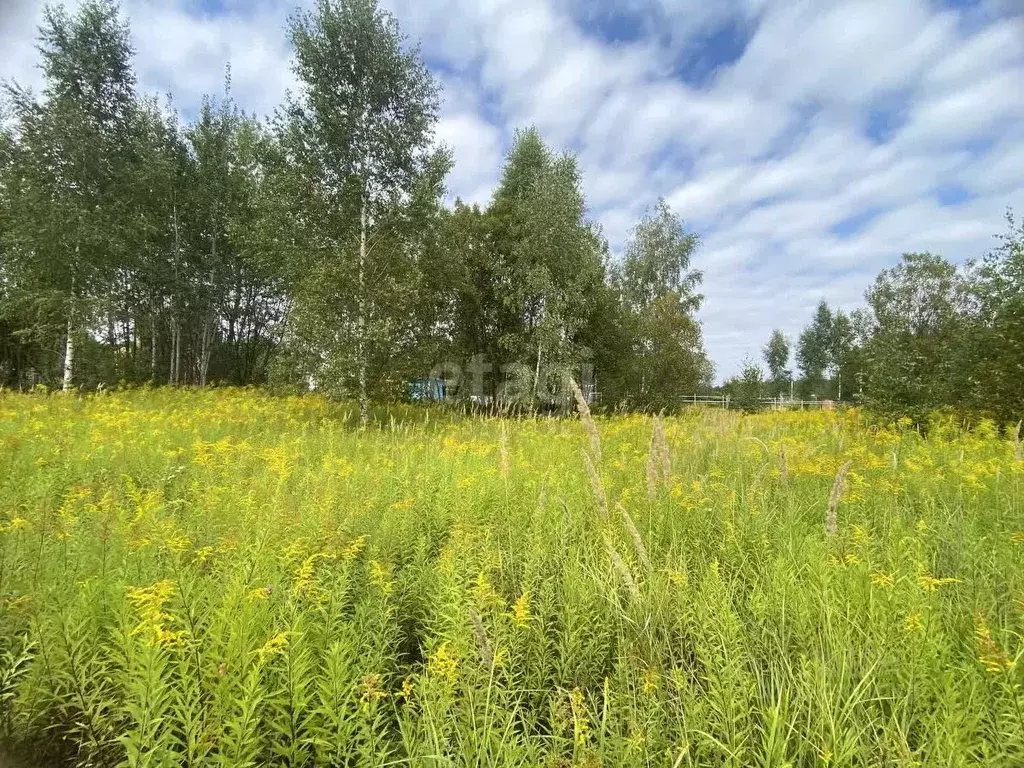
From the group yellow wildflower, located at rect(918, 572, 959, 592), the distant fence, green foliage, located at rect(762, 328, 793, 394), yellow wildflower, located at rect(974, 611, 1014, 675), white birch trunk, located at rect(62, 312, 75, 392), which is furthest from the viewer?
green foliage, located at rect(762, 328, 793, 394)

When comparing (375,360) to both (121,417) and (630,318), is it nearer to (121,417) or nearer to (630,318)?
(121,417)

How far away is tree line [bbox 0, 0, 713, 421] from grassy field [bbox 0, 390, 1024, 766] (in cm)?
756

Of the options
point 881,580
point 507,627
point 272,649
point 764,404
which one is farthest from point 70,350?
point 764,404

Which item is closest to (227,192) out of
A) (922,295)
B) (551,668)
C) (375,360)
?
(375,360)

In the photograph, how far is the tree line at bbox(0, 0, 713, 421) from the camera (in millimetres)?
10836

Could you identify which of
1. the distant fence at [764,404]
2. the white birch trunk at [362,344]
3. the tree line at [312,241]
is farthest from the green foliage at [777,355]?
the white birch trunk at [362,344]

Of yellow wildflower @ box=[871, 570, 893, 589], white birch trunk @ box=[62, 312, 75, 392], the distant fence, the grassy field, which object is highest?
white birch trunk @ box=[62, 312, 75, 392]

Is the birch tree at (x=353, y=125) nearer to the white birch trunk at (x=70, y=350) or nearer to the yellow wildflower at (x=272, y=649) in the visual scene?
the white birch trunk at (x=70, y=350)

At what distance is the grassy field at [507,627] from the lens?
1.40 meters

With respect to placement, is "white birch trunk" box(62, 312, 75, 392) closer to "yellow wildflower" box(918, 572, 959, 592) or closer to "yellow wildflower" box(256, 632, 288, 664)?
"yellow wildflower" box(256, 632, 288, 664)

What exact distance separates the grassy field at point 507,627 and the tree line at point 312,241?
24.8 ft

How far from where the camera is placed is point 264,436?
6.82 meters

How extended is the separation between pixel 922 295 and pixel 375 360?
141 ft

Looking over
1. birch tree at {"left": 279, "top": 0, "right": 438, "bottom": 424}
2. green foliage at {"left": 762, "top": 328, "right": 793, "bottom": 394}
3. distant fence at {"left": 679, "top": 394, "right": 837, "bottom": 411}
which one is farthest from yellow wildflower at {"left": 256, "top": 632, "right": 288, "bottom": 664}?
green foliage at {"left": 762, "top": 328, "right": 793, "bottom": 394}
